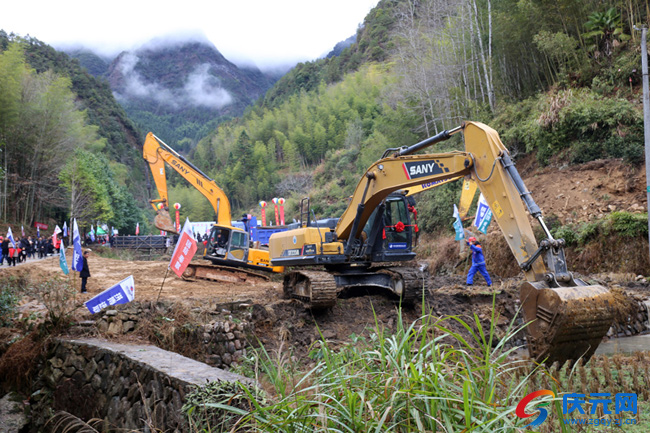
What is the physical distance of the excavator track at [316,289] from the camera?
863 cm

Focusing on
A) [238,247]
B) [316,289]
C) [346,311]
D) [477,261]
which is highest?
[238,247]

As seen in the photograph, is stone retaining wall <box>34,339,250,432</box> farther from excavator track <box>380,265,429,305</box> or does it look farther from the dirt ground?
excavator track <box>380,265,429,305</box>

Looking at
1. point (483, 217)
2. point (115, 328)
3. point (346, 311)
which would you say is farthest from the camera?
point (483, 217)

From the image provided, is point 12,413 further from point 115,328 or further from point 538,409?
point 538,409

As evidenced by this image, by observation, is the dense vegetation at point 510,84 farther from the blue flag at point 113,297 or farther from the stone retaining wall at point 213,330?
the blue flag at point 113,297

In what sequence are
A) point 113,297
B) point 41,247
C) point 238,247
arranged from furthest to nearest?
point 41,247
point 238,247
point 113,297

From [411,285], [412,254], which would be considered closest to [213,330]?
[411,285]

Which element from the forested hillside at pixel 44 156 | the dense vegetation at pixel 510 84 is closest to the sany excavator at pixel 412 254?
the dense vegetation at pixel 510 84

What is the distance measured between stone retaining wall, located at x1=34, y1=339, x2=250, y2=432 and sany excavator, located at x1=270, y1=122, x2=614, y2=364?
10.0 ft

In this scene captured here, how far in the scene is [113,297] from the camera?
716 cm

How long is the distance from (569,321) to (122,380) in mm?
5003

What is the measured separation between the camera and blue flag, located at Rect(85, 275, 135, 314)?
707cm

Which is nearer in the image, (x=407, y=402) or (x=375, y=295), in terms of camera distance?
(x=407, y=402)

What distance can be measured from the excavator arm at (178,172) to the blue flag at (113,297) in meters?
10.2
